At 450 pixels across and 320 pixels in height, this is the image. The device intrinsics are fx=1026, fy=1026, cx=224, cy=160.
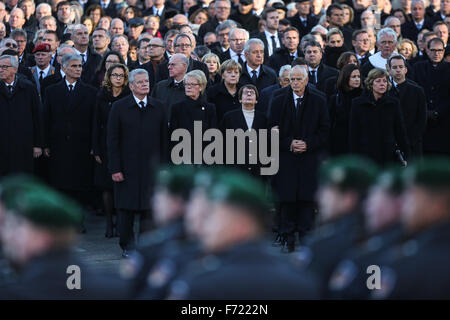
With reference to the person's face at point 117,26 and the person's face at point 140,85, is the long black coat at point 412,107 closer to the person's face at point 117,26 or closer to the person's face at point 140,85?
the person's face at point 140,85

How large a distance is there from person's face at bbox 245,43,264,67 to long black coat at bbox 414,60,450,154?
2.37m

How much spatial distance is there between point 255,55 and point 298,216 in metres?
2.40

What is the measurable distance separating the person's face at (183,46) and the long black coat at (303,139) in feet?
7.69

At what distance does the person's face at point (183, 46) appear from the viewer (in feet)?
42.6

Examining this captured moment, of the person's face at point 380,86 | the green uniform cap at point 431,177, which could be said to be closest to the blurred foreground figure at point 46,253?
the green uniform cap at point 431,177

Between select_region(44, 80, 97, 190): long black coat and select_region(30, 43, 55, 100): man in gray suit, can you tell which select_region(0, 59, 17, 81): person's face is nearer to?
select_region(44, 80, 97, 190): long black coat

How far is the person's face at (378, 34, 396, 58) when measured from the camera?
44.2 feet

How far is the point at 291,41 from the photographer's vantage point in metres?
14.0

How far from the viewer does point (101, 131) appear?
38.9ft

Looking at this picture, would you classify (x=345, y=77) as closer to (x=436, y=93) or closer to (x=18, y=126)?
(x=436, y=93)

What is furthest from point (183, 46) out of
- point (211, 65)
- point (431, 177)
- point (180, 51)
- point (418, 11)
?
point (431, 177)

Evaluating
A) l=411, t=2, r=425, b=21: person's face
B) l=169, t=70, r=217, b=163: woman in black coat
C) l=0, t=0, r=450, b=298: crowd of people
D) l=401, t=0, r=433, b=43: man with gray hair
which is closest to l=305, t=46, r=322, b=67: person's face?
l=0, t=0, r=450, b=298: crowd of people

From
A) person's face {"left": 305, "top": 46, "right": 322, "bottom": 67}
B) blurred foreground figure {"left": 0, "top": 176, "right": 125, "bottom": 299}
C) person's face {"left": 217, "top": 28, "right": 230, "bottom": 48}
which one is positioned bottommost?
blurred foreground figure {"left": 0, "top": 176, "right": 125, "bottom": 299}

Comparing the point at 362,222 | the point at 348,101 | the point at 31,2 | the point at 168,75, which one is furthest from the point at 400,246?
the point at 31,2
